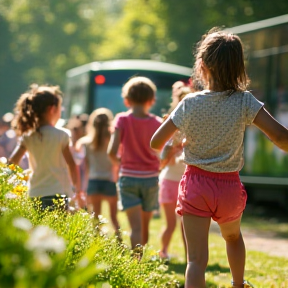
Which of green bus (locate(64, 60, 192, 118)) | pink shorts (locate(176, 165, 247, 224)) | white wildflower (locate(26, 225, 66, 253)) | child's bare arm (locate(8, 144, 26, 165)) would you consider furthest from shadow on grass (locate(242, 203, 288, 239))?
white wildflower (locate(26, 225, 66, 253))

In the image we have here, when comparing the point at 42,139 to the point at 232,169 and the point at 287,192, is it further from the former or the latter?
the point at 287,192

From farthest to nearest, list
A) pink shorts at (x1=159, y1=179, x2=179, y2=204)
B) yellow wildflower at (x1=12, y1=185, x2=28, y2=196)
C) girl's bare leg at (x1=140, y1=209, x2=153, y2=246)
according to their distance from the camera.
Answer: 1. pink shorts at (x1=159, y1=179, x2=179, y2=204)
2. girl's bare leg at (x1=140, y1=209, x2=153, y2=246)
3. yellow wildflower at (x1=12, y1=185, x2=28, y2=196)

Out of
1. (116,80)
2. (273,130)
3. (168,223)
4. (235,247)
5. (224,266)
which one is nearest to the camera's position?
(273,130)

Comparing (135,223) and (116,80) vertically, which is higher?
(116,80)

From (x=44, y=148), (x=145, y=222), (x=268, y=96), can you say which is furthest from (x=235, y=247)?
(x=268, y=96)

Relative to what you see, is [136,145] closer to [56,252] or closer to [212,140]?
[212,140]

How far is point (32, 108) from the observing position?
7.57 m

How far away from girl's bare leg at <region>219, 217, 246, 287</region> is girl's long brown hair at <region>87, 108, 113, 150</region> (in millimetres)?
5308

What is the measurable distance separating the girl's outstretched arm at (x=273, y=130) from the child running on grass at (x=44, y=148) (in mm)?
2739

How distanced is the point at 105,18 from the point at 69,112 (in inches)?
1936

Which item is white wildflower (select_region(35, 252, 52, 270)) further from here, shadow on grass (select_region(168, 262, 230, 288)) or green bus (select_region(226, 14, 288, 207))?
green bus (select_region(226, 14, 288, 207))

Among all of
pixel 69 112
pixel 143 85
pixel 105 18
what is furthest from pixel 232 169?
pixel 105 18

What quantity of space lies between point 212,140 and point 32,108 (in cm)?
274

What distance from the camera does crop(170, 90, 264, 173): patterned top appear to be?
5.15 meters
